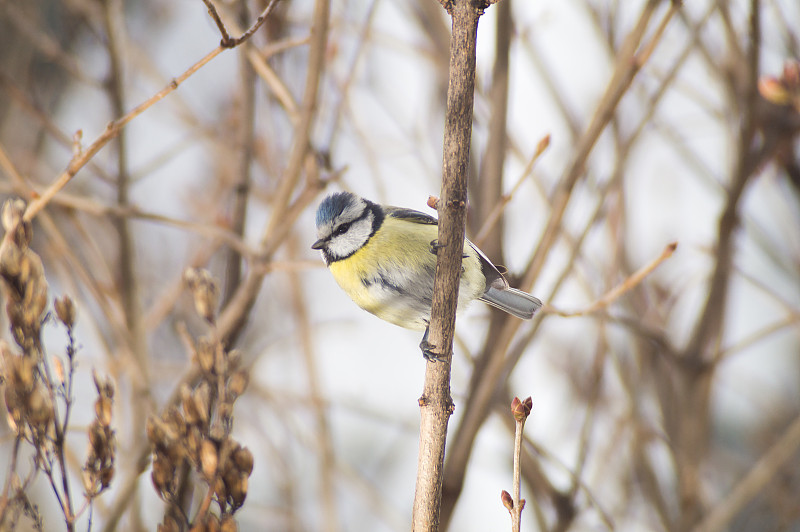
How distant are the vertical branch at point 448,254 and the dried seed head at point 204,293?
0.32 m

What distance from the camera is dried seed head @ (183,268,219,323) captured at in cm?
92

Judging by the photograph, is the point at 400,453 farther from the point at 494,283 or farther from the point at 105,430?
the point at 105,430

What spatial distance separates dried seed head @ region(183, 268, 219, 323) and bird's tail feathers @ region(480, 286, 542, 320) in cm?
71

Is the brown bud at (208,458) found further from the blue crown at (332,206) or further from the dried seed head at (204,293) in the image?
the blue crown at (332,206)

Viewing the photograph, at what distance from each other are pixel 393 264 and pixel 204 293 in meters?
0.57

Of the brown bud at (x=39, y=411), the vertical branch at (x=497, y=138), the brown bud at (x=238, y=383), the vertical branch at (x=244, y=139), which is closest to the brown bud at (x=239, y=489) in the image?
the brown bud at (x=238, y=383)

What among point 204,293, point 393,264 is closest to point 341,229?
point 393,264

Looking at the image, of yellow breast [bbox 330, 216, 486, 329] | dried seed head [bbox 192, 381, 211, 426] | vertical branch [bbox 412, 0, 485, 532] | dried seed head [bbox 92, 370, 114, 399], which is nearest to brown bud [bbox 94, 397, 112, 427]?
dried seed head [bbox 92, 370, 114, 399]

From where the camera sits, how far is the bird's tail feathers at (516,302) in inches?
57.4

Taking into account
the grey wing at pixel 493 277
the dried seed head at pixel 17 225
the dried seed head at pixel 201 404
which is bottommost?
the dried seed head at pixel 201 404

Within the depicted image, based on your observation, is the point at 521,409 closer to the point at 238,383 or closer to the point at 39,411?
the point at 238,383

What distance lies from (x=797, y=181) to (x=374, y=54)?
57.6 inches

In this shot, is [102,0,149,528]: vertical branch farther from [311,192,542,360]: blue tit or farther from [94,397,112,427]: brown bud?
[94,397,112,427]: brown bud

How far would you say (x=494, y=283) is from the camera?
1.53 meters
